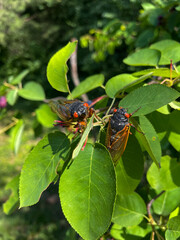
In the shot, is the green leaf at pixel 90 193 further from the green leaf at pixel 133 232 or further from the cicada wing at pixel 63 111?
the green leaf at pixel 133 232

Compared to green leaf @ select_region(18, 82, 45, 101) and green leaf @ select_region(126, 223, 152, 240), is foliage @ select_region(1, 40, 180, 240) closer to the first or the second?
green leaf @ select_region(126, 223, 152, 240)

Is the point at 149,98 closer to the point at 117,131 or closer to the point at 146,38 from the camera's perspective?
the point at 117,131

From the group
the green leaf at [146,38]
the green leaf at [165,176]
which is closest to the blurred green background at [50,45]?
the green leaf at [146,38]

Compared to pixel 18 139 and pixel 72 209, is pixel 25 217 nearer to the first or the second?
pixel 18 139

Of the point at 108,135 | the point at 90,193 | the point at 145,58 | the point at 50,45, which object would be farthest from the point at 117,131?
the point at 50,45

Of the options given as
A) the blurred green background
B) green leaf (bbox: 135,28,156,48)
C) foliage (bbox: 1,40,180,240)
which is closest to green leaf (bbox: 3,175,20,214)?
foliage (bbox: 1,40,180,240)

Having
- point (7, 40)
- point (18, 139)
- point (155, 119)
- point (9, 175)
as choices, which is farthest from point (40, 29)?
point (155, 119)
